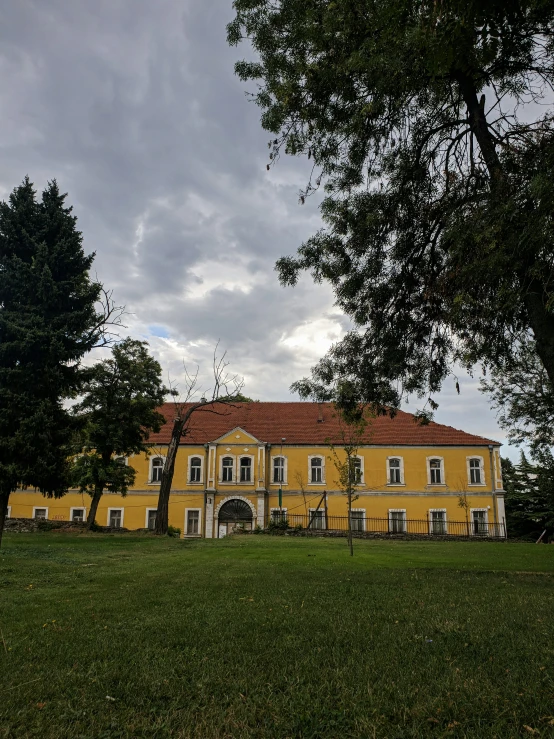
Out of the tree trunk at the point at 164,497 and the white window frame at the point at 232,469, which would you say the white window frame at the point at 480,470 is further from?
the tree trunk at the point at 164,497

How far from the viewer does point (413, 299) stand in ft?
37.2

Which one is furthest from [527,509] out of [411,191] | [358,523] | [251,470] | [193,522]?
[411,191]

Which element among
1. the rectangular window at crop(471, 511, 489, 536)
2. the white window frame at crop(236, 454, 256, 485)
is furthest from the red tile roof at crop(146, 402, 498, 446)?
the rectangular window at crop(471, 511, 489, 536)

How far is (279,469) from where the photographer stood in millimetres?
40906

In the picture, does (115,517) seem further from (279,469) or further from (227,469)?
(279,469)

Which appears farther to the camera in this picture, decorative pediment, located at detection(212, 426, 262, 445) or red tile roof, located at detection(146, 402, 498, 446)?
decorative pediment, located at detection(212, 426, 262, 445)

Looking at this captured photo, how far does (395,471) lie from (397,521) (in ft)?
12.4

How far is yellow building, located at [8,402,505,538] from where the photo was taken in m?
38.7

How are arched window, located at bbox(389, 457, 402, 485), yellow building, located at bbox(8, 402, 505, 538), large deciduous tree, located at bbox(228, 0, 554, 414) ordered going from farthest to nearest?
arched window, located at bbox(389, 457, 402, 485) < yellow building, located at bbox(8, 402, 505, 538) < large deciduous tree, located at bbox(228, 0, 554, 414)

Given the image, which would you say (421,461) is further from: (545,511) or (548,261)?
(548,261)

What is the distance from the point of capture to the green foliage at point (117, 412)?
95.5ft

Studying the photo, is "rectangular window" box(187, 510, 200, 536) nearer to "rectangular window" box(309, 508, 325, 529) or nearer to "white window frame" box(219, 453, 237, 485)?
"white window frame" box(219, 453, 237, 485)

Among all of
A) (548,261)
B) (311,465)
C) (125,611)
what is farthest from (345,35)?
(311,465)

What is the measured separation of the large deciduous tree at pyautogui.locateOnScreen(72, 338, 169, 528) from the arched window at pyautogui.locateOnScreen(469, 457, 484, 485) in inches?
955
